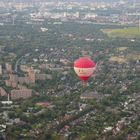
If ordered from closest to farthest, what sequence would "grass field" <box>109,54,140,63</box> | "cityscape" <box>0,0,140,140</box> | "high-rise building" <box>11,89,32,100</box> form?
1. "cityscape" <box>0,0,140,140</box>
2. "high-rise building" <box>11,89,32,100</box>
3. "grass field" <box>109,54,140,63</box>

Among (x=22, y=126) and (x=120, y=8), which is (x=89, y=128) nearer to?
(x=22, y=126)

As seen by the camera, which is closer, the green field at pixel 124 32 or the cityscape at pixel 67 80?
the cityscape at pixel 67 80

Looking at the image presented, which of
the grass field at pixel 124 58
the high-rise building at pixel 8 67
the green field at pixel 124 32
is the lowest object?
the grass field at pixel 124 58

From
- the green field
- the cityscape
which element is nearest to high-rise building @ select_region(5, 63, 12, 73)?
the cityscape

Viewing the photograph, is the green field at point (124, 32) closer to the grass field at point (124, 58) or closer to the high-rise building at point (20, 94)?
the grass field at point (124, 58)

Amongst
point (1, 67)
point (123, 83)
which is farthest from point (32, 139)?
point (1, 67)

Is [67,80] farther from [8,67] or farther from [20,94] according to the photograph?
[20,94]

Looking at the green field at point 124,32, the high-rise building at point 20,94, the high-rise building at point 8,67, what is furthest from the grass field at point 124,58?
the high-rise building at point 20,94

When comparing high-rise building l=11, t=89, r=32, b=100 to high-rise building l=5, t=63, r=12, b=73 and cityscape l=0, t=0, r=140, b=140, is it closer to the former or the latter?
cityscape l=0, t=0, r=140, b=140

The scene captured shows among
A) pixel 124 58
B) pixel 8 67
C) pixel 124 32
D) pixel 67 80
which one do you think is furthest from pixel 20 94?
pixel 124 32

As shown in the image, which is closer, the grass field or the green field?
the grass field
